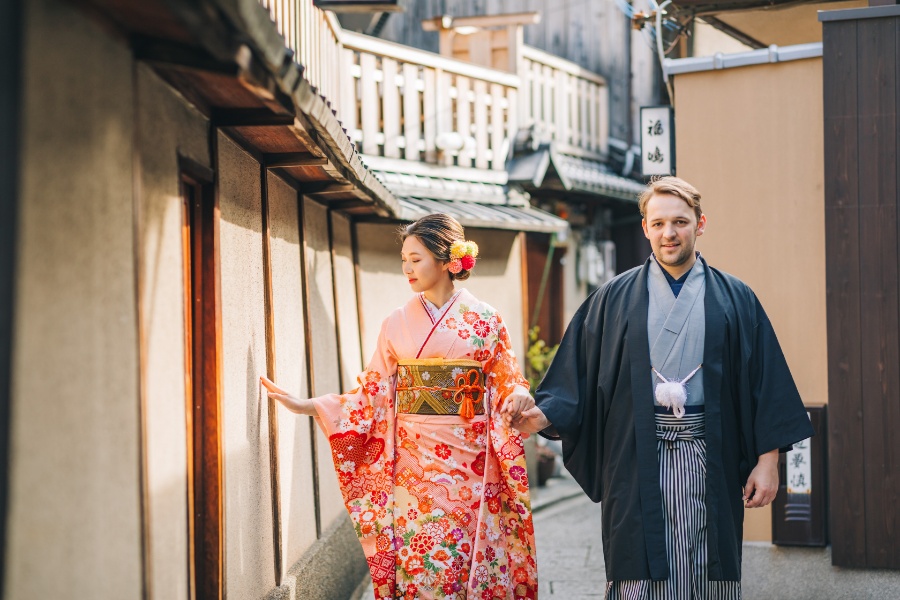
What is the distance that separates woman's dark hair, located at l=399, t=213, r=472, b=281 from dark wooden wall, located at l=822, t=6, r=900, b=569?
2.46m

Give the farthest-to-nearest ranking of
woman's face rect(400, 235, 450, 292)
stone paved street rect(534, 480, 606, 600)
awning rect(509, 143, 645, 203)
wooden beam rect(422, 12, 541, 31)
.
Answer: wooden beam rect(422, 12, 541, 31), awning rect(509, 143, 645, 203), stone paved street rect(534, 480, 606, 600), woman's face rect(400, 235, 450, 292)

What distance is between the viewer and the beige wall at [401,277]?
905cm

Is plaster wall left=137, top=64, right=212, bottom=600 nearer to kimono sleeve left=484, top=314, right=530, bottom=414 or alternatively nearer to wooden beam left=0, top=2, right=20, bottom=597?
wooden beam left=0, top=2, right=20, bottom=597

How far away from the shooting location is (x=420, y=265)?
564cm

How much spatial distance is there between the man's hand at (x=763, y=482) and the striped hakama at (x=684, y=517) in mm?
250

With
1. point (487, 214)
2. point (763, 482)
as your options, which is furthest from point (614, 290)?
point (487, 214)

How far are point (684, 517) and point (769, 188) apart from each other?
318 cm

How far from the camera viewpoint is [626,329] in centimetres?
489

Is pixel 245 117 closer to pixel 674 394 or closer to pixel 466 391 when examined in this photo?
pixel 466 391

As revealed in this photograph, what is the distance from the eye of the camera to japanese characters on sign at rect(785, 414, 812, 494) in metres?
6.74

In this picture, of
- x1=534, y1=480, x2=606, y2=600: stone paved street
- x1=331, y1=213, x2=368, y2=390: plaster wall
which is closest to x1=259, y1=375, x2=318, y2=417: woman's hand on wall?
x1=331, y1=213, x2=368, y2=390: plaster wall

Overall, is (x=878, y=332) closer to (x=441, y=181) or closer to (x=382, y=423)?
(x=382, y=423)

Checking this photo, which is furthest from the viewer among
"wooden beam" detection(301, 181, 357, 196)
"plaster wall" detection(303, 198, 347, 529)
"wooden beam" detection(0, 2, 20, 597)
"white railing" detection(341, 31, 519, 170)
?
"white railing" detection(341, 31, 519, 170)

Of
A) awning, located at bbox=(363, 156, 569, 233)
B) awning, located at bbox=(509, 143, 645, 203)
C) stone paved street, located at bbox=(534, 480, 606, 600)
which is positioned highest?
awning, located at bbox=(509, 143, 645, 203)
